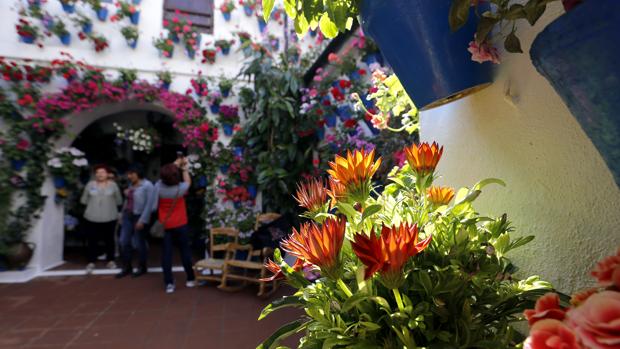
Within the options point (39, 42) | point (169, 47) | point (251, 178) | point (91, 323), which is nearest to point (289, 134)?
point (251, 178)

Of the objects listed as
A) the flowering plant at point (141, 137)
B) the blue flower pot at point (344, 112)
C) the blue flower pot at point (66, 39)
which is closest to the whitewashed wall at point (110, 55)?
the blue flower pot at point (66, 39)

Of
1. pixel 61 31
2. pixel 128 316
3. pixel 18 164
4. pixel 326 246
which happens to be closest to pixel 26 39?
pixel 61 31

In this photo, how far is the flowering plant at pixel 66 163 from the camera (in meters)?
4.31

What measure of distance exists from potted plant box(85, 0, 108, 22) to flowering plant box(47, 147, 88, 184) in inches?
74.7

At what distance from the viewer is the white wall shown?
0.59m

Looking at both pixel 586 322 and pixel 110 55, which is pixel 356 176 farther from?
pixel 110 55

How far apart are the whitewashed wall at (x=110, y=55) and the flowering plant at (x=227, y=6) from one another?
0.37 feet

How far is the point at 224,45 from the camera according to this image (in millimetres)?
4742

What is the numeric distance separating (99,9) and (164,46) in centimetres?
97

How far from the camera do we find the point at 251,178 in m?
4.70

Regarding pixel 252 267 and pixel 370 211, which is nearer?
pixel 370 211

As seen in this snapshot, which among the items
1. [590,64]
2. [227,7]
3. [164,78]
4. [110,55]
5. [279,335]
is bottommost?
[279,335]

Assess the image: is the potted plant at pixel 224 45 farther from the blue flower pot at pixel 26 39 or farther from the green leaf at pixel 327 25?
the green leaf at pixel 327 25

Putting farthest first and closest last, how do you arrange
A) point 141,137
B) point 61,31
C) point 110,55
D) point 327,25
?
point 141,137 < point 110,55 < point 61,31 < point 327,25
